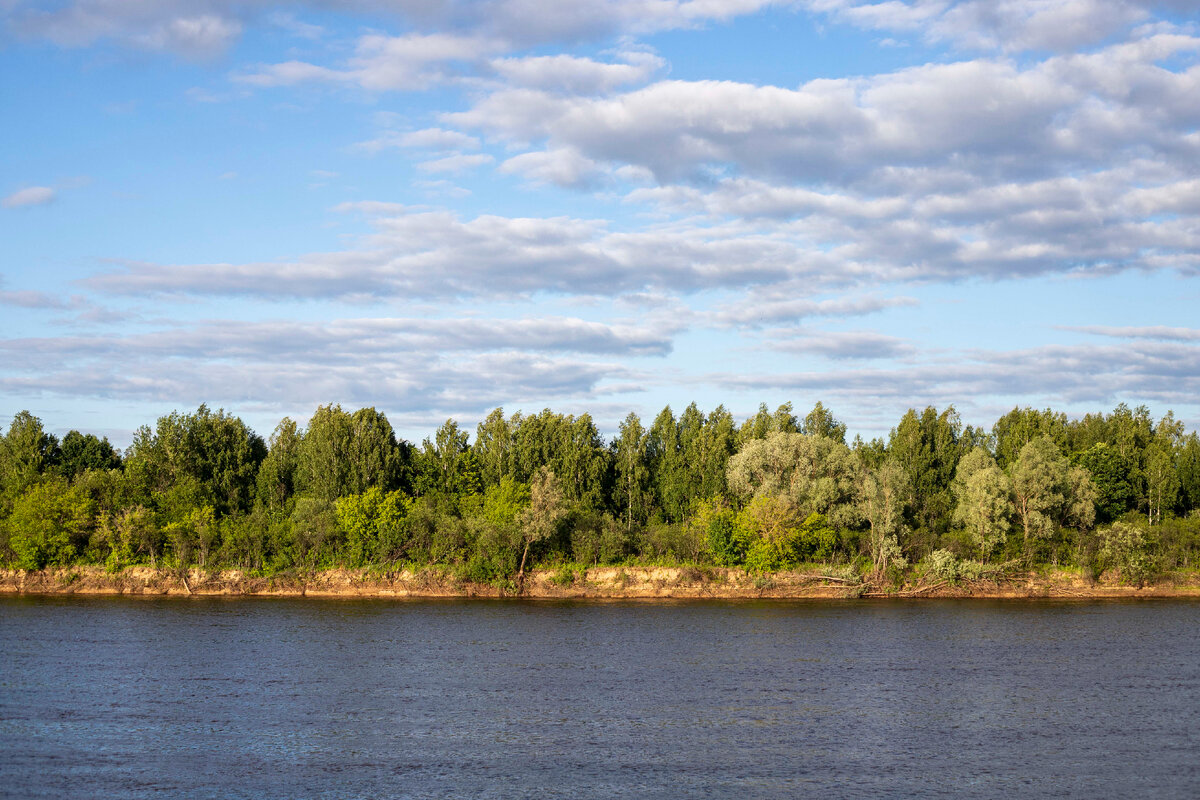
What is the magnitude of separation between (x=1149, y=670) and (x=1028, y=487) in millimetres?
48884

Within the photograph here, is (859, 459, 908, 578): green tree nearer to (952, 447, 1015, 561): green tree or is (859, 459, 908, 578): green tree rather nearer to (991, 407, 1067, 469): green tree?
(952, 447, 1015, 561): green tree

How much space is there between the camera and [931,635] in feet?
215

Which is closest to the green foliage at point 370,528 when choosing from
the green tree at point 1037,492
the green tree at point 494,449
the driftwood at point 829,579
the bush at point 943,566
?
the green tree at point 494,449

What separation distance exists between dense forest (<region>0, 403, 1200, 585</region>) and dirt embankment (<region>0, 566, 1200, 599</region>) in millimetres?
1432

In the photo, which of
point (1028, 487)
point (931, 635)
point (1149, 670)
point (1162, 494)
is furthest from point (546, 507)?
point (1162, 494)

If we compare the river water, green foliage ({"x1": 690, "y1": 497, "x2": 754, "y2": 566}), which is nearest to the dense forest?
green foliage ({"x1": 690, "y1": 497, "x2": 754, "y2": 566})

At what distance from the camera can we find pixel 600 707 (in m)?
44.1

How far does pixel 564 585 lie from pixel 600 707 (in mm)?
53302

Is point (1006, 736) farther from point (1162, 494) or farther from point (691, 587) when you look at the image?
point (1162, 494)

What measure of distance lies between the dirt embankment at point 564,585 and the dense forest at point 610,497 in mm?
1432

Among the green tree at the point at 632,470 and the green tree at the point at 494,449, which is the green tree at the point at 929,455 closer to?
the green tree at the point at 632,470

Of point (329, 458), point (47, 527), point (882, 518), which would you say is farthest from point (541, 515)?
point (47, 527)

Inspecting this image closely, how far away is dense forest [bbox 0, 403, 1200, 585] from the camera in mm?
96125

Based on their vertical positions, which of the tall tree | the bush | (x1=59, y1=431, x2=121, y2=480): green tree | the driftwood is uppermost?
(x1=59, y1=431, x2=121, y2=480): green tree
